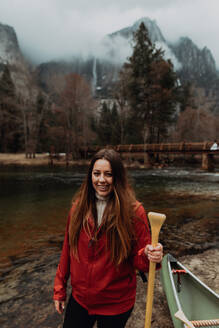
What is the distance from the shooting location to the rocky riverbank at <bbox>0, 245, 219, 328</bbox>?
10.1 feet

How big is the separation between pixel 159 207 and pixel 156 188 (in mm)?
4811

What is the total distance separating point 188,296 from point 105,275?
1.90 metres

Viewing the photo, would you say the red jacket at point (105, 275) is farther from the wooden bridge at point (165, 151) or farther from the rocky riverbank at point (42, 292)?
the wooden bridge at point (165, 151)

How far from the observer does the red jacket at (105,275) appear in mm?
1683

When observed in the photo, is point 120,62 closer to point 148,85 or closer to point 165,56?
point 165,56

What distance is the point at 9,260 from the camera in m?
5.14

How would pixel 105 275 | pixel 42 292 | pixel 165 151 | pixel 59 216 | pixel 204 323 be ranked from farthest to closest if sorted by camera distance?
pixel 165 151, pixel 59 216, pixel 42 292, pixel 204 323, pixel 105 275

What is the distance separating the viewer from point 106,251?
1.70m

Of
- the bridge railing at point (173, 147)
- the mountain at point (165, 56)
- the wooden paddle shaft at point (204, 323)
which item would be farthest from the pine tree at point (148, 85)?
the mountain at point (165, 56)

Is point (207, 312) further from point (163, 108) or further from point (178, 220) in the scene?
point (163, 108)

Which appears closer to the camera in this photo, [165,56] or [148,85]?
[148,85]

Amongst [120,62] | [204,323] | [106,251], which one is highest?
[120,62]

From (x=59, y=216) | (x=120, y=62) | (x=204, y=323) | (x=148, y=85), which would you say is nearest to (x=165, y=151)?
(x=148, y=85)

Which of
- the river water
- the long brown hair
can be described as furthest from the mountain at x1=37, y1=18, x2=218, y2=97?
the long brown hair
